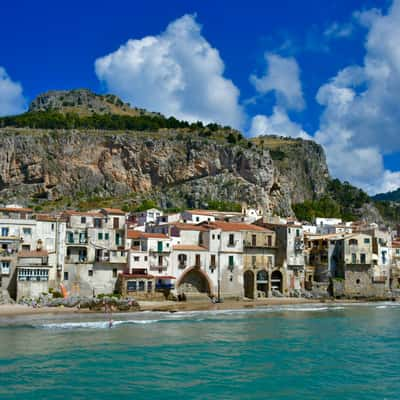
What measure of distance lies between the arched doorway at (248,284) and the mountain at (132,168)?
4597 cm

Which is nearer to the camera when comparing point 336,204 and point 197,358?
point 197,358

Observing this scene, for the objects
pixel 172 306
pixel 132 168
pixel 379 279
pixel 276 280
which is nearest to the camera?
pixel 172 306

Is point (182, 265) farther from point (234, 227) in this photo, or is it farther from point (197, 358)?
point (197, 358)

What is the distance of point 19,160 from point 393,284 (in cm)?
8484

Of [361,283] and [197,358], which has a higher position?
[361,283]

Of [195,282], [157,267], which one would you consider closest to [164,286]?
[157,267]

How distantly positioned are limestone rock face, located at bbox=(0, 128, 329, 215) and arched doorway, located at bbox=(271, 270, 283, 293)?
169ft

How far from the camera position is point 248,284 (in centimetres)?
6744

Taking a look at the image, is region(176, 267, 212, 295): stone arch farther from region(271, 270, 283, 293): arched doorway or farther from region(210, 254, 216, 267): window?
region(271, 270, 283, 293): arched doorway

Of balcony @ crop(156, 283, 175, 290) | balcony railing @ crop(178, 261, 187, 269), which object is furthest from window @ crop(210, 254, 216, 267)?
balcony @ crop(156, 283, 175, 290)

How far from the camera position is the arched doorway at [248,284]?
66.8m

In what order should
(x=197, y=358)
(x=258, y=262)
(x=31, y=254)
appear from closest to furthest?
1. (x=197, y=358)
2. (x=31, y=254)
3. (x=258, y=262)

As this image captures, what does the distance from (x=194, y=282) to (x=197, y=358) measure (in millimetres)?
32133

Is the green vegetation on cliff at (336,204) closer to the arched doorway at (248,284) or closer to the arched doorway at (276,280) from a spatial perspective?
the arched doorway at (276,280)
